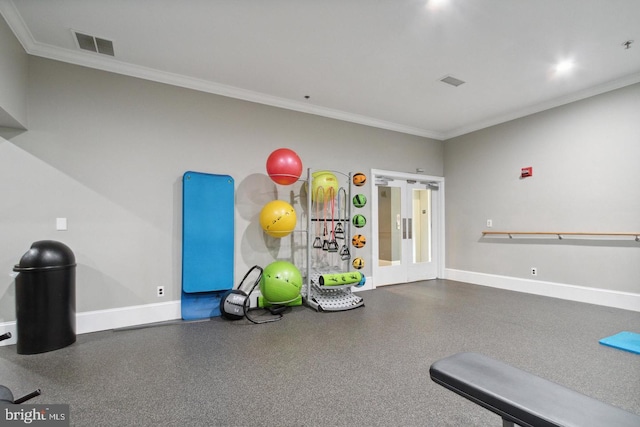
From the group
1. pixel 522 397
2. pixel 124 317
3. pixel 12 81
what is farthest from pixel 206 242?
pixel 522 397

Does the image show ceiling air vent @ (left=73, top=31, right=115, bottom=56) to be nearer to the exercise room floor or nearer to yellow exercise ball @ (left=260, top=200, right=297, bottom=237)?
yellow exercise ball @ (left=260, top=200, right=297, bottom=237)

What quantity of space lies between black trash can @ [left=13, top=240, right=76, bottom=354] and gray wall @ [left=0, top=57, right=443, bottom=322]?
18.2 inches

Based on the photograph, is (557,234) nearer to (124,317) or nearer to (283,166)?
(283,166)

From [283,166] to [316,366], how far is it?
236cm

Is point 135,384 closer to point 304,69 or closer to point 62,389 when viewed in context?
point 62,389

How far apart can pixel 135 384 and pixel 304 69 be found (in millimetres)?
3659

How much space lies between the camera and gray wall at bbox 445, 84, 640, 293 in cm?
411

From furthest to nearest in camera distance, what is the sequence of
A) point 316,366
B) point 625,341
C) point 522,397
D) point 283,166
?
point 283,166 → point 625,341 → point 316,366 → point 522,397

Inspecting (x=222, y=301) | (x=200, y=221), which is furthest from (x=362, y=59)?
(x=222, y=301)

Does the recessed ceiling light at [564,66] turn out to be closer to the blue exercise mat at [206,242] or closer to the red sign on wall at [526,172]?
the red sign on wall at [526,172]

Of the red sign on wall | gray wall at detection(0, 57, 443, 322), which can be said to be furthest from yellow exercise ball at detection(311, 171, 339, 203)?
the red sign on wall

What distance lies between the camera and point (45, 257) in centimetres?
281

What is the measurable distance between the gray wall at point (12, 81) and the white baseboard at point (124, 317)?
2.04 meters

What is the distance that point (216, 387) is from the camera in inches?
86.5
